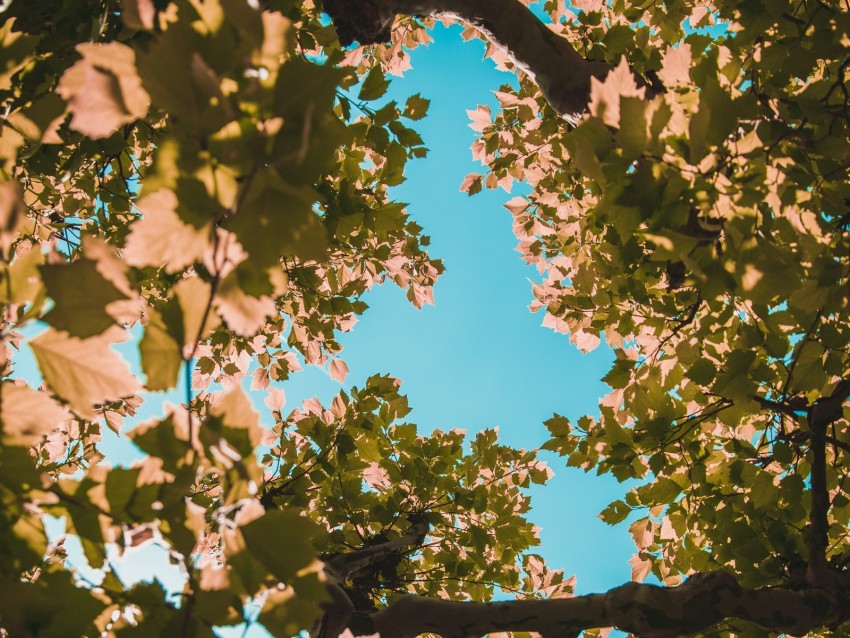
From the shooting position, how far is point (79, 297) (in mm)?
998

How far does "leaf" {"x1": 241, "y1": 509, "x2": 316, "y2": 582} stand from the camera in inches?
39.6

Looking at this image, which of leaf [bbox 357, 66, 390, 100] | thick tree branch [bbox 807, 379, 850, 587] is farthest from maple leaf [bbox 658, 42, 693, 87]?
thick tree branch [bbox 807, 379, 850, 587]

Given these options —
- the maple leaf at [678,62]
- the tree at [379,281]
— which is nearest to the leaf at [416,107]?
the tree at [379,281]

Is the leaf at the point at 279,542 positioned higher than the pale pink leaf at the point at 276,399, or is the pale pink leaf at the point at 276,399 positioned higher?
the pale pink leaf at the point at 276,399

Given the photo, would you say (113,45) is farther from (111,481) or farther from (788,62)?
(788,62)

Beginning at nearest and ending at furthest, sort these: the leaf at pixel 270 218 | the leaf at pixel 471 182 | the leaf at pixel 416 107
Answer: the leaf at pixel 270 218, the leaf at pixel 416 107, the leaf at pixel 471 182

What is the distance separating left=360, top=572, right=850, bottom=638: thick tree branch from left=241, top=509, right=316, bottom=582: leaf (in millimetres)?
1761

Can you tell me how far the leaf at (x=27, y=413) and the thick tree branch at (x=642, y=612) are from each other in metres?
1.99

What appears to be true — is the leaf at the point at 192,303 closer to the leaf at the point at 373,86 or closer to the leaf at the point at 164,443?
the leaf at the point at 164,443

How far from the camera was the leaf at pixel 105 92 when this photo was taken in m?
0.95

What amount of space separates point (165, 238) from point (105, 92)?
29cm

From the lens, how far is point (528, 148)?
17.3ft

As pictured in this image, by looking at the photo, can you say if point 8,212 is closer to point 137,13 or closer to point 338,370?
point 137,13

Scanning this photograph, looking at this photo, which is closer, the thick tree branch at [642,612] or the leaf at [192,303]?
the leaf at [192,303]
